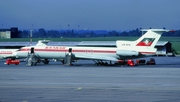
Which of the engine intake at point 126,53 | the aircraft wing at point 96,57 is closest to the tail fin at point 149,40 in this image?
the engine intake at point 126,53

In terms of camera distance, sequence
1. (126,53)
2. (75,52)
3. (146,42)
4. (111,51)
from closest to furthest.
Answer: (126,53) < (146,42) < (111,51) < (75,52)

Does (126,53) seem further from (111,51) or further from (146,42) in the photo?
(146,42)

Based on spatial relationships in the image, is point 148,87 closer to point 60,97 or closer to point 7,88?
point 60,97

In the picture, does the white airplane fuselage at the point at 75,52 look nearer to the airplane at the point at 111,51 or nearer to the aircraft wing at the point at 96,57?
the airplane at the point at 111,51

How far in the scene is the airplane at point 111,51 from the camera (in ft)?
221

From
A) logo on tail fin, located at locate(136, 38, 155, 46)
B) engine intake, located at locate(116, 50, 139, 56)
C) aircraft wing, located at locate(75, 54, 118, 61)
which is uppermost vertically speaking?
logo on tail fin, located at locate(136, 38, 155, 46)

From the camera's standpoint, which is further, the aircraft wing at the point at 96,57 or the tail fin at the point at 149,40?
the tail fin at the point at 149,40

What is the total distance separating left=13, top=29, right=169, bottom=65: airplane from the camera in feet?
221

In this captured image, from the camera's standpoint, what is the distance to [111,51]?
224ft

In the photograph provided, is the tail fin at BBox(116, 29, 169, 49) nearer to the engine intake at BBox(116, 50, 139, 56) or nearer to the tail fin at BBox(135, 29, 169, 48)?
the tail fin at BBox(135, 29, 169, 48)

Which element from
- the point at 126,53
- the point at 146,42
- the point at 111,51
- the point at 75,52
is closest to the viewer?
the point at 126,53

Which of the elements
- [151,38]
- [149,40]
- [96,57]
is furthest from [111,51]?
[151,38]

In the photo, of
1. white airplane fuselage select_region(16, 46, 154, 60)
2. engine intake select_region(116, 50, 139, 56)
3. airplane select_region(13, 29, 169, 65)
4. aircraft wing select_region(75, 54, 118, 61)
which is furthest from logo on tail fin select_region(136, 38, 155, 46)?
aircraft wing select_region(75, 54, 118, 61)

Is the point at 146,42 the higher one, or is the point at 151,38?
the point at 151,38
